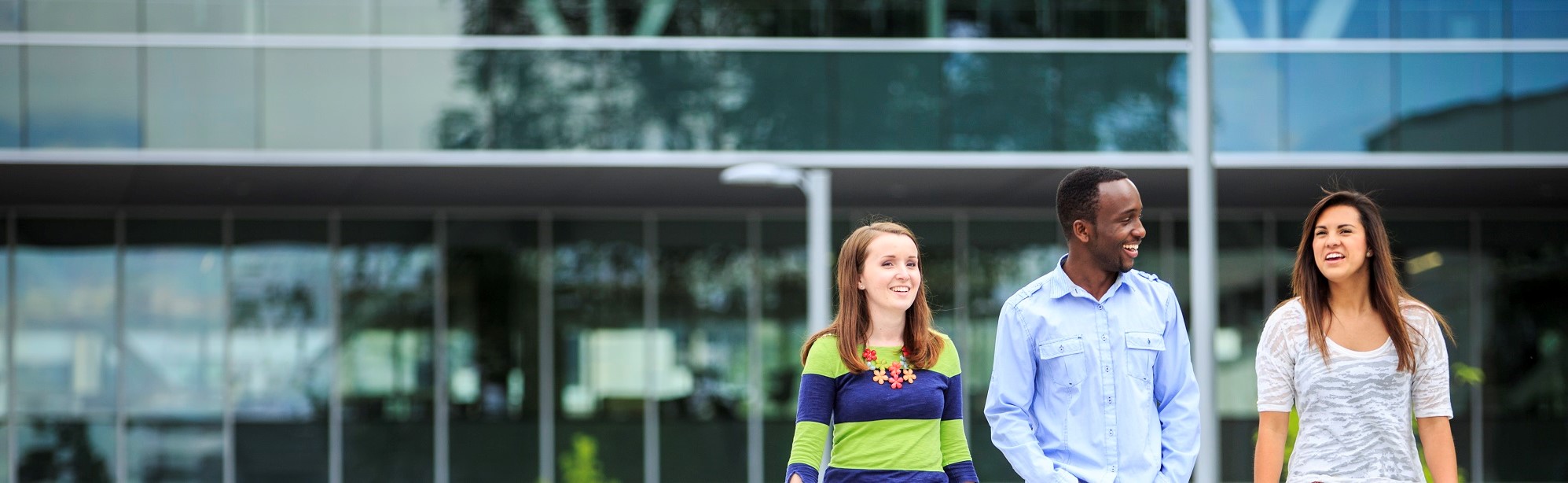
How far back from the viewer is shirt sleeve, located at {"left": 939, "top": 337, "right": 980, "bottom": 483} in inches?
173

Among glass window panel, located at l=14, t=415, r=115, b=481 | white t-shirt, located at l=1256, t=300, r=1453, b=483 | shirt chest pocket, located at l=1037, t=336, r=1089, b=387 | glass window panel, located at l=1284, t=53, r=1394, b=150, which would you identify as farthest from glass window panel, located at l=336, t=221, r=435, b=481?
white t-shirt, located at l=1256, t=300, r=1453, b=483

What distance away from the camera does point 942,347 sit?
4.47 m

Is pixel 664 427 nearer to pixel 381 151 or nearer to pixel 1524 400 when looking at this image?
pixel 381 151

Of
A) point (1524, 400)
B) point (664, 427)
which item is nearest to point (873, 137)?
point (664, 427)

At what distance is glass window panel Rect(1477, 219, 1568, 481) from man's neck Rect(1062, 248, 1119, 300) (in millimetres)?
14668

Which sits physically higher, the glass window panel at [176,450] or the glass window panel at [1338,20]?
the glass window panel at [1338,20]

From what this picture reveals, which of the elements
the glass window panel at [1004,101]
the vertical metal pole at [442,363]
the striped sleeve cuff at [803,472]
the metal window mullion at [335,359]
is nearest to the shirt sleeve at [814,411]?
the striped sleeve cuff at [803,472]

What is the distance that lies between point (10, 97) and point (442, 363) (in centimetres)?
515

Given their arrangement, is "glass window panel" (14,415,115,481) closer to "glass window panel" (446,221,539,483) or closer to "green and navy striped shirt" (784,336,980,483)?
"glass window panel" (446,221,539,483)

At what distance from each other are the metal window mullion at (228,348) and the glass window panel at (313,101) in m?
3.06

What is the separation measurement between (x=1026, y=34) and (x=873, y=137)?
1923 mm

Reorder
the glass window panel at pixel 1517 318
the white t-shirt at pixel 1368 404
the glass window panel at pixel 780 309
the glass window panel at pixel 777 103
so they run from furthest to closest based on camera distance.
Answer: the glass window panel at pixel 1517 318 → the glass window panel at pixel 780 309 → the glass window panel at pixel 777 103 → the white t-shirt at pixel 1368 404

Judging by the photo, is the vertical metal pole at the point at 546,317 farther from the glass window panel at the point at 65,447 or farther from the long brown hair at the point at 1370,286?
the long brown hair at the point at 1370,286

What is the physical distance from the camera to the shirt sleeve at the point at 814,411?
426 cm
